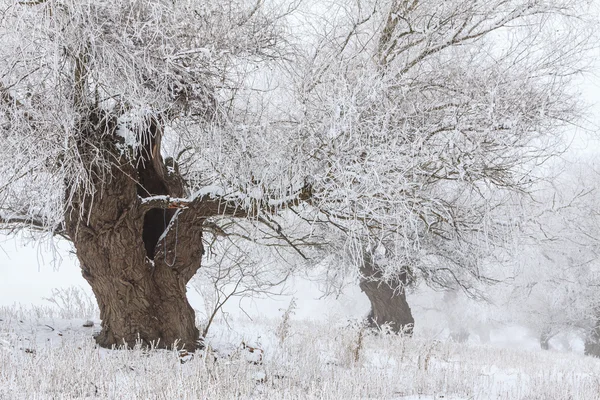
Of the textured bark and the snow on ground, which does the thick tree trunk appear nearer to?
the snow on ground

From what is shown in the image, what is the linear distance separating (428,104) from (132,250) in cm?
362

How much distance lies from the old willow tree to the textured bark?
14mm

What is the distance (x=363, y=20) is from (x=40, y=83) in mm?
3432

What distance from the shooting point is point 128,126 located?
5.74 m

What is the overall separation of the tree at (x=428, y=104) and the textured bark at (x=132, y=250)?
1.89 meters

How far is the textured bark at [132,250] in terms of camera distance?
5.79 meters

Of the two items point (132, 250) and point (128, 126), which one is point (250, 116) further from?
point (132, 250)

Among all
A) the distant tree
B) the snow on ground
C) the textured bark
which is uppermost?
the distant tree

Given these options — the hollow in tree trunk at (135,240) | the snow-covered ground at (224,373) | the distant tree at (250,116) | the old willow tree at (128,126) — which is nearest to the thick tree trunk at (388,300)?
the snow-covered ground at (224,373)

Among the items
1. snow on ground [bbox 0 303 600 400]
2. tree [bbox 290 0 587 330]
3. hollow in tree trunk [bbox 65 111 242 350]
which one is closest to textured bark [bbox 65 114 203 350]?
hollow in tree trunk [bbox 65 111 242 350]

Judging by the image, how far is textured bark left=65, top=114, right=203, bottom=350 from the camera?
5.79 meters

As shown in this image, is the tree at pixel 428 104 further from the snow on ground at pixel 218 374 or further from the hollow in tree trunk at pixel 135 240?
the hollow in tree trunk at pixel 135 240

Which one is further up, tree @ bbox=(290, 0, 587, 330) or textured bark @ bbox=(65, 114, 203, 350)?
tree @ bbox=(290, 0, 587, 330)

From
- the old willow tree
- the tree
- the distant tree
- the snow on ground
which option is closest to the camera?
the snow on ground
